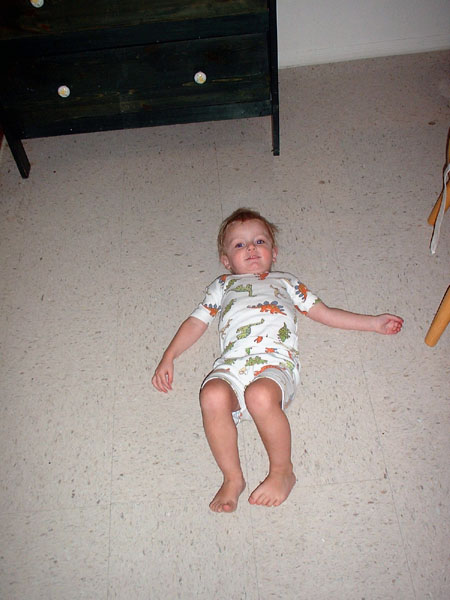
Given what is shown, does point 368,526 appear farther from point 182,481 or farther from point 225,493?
point 182,481

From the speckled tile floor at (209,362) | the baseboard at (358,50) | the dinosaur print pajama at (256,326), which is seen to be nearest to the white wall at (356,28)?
the baseboard at (358,50)

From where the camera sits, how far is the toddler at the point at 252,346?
114 cm

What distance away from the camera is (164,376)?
4.32 ft

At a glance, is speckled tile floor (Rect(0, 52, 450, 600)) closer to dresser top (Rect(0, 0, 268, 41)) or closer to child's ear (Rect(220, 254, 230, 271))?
child's ear (Rect(220, 254, 230, 271))

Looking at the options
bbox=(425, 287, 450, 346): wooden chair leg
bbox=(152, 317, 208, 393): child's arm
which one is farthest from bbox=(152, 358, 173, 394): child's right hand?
bbox=(425, 287, 450, 346): wooden chair leg

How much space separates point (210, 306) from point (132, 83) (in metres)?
0.78

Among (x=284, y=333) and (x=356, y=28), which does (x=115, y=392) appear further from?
(x=356, y=28)

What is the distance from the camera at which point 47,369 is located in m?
1.41

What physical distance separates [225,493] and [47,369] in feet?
2.02

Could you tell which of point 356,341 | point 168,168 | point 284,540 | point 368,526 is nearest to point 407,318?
point 356,341

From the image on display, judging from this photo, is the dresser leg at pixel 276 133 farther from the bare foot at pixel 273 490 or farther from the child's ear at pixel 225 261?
the bare foot at pixel 273 490

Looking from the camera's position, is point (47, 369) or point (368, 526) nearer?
point (368, 526)

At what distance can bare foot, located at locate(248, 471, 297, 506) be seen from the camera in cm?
112

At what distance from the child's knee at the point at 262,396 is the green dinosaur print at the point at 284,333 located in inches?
5.1
